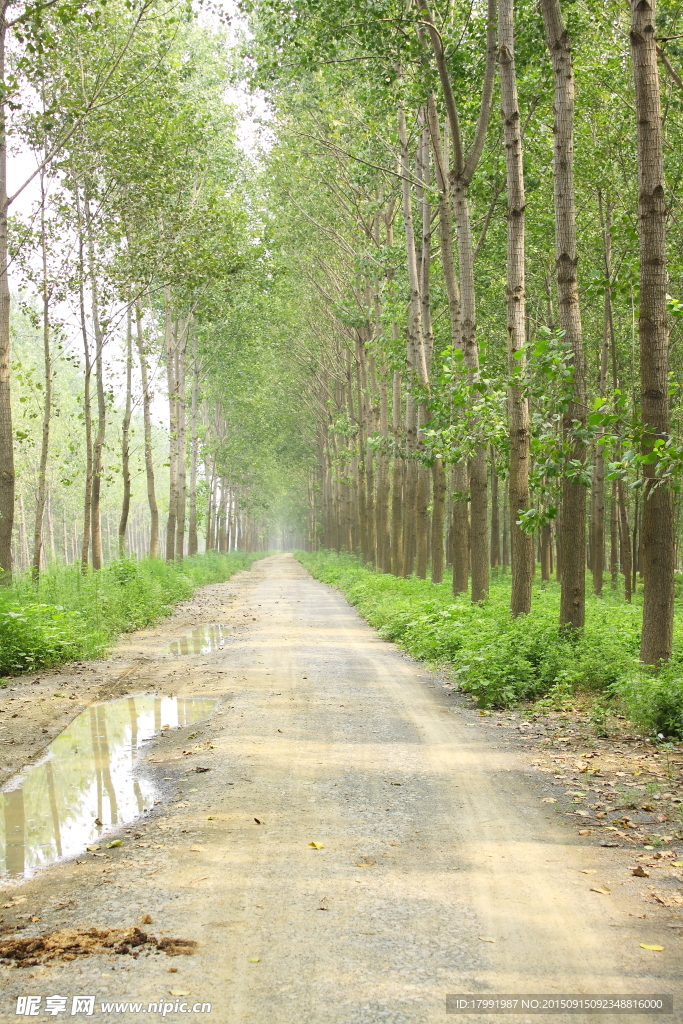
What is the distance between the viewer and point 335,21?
1473cm

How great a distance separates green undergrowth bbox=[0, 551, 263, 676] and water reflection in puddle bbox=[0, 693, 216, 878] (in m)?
2.97

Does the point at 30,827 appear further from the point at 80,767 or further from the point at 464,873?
the point at 464,873

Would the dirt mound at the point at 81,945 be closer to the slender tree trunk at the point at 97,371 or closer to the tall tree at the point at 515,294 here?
the tall tree at the point at 515,294

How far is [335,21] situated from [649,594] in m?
11.3

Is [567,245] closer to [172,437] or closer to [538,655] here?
[538,655]

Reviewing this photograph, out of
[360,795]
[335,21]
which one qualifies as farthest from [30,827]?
[335,21]

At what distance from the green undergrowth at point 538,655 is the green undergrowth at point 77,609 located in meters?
5.53

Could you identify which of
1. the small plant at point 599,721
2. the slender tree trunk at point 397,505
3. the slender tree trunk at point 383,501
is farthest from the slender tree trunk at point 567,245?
the slender tree trunk at point 383,501

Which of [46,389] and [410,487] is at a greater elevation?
[46,389]

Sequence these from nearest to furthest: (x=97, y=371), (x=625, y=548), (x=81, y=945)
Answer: (x=81, y=945), (x=97, y=371), (x=625, y=548)

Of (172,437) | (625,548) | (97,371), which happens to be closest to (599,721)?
(625,548)

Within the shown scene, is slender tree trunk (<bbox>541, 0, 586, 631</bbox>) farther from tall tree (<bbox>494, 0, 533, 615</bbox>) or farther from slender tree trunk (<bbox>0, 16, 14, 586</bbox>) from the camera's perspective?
slender tree trunk (<bbox>0, 16, 14, 586</bbox>)

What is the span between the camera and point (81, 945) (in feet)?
13.7

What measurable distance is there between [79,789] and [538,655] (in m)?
6.15
